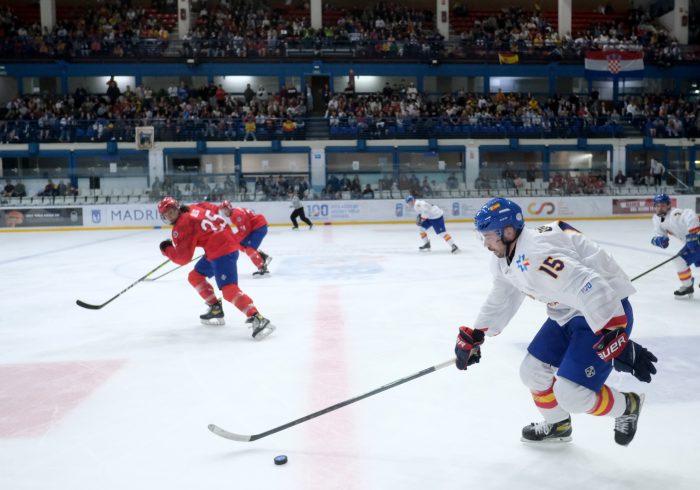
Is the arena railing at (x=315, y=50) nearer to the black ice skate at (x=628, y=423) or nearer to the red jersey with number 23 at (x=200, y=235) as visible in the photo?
the red jersey with number 23 at (x=200, y=235)

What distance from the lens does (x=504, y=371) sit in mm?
4859

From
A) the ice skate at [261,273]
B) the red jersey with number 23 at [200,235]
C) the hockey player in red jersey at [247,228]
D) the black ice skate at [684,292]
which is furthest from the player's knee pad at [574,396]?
the ice skate at [261,273]

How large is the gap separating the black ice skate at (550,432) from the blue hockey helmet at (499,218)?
1221 mm

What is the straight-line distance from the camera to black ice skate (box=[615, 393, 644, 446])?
127 inches

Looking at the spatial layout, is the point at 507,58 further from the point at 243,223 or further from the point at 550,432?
the point at 550,432

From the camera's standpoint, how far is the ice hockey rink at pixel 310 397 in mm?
3207

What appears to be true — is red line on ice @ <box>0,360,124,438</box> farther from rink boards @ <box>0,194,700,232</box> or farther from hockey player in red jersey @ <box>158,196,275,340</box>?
rink boards @ <box>0,194,700,232</box>

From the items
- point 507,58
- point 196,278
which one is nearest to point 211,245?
point 196,278

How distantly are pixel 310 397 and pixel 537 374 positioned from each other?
5.56 feet

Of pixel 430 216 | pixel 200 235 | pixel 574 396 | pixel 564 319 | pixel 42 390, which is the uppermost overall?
pixel 200 235

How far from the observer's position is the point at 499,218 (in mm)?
2986

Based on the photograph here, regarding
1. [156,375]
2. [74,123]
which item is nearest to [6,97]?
[74,123]

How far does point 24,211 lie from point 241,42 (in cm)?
1267

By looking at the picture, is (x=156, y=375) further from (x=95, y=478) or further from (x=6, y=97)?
(x=6, y=97)
